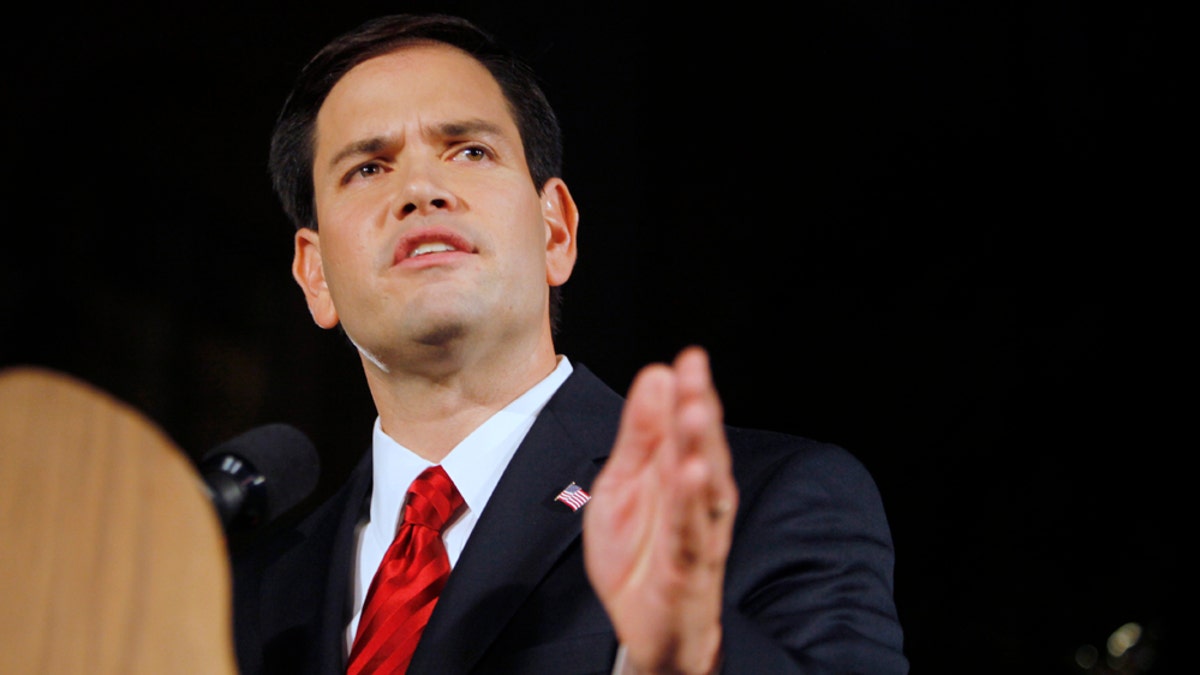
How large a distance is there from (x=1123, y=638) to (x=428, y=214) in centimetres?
183

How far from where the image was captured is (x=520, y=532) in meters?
1.34

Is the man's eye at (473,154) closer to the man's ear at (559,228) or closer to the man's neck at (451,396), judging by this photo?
the man's ear at (559,228)

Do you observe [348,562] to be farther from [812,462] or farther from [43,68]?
[43,68]

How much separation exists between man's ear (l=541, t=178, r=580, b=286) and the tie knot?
1.38 ft

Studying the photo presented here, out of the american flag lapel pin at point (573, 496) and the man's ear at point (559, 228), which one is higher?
the man's ear at point (559, 228)

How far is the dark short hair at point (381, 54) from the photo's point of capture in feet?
5.93

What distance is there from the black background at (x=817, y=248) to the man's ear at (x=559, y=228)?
0.08 m

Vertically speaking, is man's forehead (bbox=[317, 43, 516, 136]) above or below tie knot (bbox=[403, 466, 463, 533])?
above

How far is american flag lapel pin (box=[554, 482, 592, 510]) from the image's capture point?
1375 millimetres

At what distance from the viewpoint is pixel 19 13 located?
232 cm

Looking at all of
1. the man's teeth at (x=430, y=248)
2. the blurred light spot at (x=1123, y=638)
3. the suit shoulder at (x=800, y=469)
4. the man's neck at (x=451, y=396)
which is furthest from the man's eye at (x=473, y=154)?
the blurred light spot at (x=1123, y=638)

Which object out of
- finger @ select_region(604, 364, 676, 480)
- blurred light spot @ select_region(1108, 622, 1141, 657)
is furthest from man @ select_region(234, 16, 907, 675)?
blurred light spot @ select_region(1108, 622, 1141, 657)

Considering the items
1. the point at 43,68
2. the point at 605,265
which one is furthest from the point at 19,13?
the point at 605,265

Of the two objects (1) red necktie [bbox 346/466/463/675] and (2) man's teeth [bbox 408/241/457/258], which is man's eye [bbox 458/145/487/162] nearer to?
(2) man's teeth [bbox 408/241/457/258]
